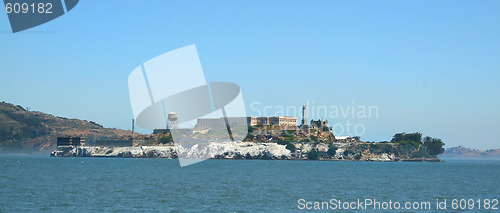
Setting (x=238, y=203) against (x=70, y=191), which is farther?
(x=70, y=191)

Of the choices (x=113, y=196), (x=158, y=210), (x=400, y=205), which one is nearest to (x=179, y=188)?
(x=113, y=196)

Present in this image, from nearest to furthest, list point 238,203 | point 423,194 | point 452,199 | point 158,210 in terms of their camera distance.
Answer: point 158,210, point 238,203, point 452,199, point 423,194

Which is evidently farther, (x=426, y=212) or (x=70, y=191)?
(x=70, y=191)

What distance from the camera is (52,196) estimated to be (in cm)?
5378

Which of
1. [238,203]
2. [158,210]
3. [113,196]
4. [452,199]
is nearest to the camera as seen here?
[158,210]

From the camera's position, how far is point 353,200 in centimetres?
5497

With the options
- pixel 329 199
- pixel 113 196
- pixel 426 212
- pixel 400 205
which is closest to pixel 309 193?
pixel 329 199

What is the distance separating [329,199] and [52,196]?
27158 millimetres

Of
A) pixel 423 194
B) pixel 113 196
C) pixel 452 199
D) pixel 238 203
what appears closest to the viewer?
pixel 238 203

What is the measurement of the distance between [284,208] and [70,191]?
82.2 ft

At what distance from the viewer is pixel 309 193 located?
6150 cm

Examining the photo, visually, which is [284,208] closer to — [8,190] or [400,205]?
[400,205]

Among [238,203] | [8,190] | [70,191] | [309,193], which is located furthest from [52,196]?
[309,193]

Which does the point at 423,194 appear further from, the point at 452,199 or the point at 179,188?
the point at 179,188
